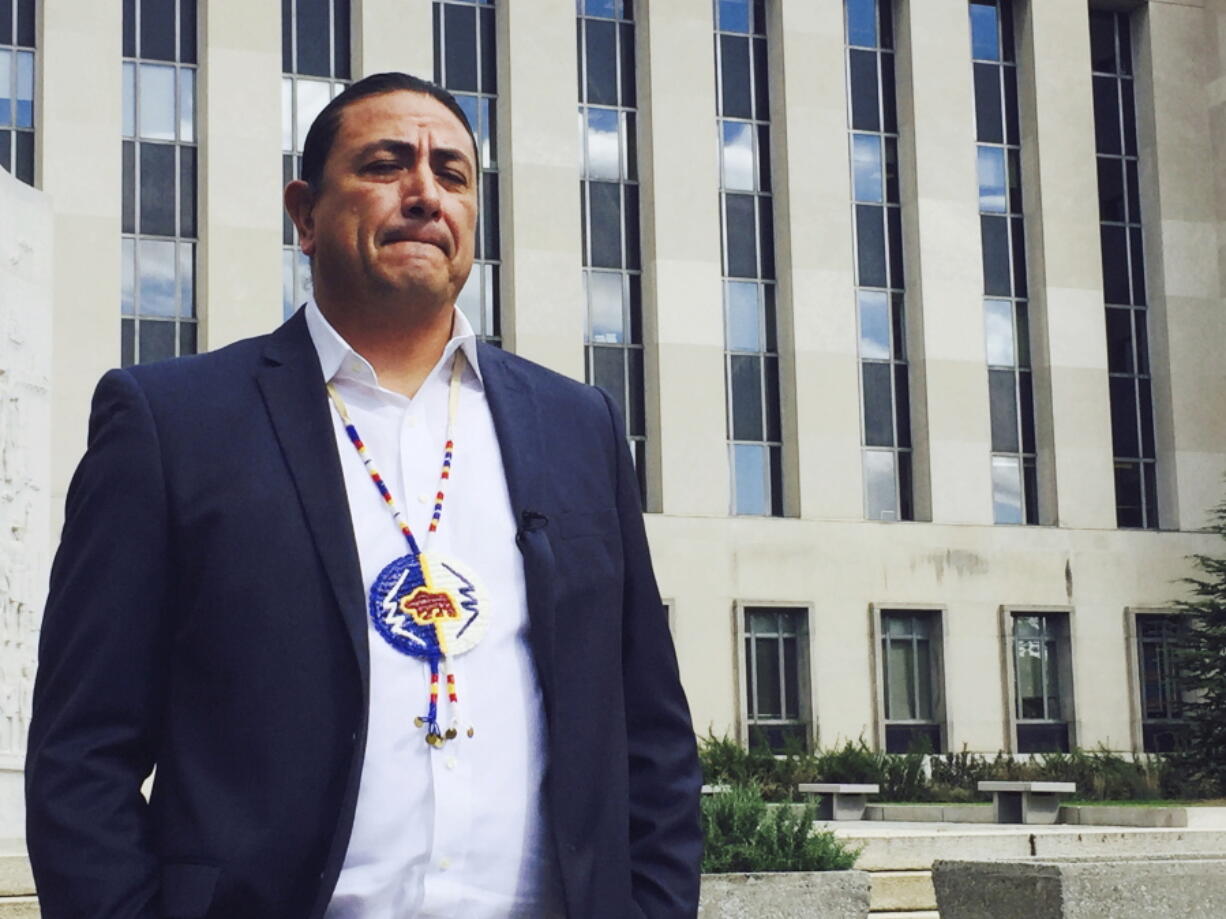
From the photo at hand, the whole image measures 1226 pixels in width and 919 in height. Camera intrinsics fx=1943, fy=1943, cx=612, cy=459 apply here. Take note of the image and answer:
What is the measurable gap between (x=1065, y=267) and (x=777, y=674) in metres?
10.8

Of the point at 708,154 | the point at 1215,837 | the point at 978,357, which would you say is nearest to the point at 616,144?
the point at 708,154

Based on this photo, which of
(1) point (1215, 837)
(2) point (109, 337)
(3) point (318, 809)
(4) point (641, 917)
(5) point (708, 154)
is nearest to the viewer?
(3) point (318, 809)

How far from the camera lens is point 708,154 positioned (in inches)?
1523

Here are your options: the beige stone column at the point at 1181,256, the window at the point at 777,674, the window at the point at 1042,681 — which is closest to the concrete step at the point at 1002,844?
the window at the point at 777,674

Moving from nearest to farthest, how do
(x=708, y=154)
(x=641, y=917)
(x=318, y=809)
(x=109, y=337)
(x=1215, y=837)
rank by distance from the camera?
1. (x=318, y=809)
2. (x=641, y=917)
3. (x=1215, y=837)
4. (x=109, y=337)
5. (x=708, y=154)

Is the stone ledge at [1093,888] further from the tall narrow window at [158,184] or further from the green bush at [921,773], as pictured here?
the tall narrow window at [158,184]

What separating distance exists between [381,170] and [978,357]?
1472 inches

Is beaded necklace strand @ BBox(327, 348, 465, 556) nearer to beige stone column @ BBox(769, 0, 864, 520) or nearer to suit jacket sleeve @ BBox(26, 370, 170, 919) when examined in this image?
suit jacket sleeve @ BBox(26, 370, 170, 919)

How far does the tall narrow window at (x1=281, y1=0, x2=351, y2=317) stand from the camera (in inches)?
1454

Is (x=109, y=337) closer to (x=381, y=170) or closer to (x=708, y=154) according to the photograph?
(x=708, y=154)

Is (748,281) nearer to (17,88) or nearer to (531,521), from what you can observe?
(17,88)

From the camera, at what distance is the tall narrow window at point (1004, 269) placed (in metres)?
40.4

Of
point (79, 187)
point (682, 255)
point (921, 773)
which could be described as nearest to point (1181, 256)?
point (682, 255)

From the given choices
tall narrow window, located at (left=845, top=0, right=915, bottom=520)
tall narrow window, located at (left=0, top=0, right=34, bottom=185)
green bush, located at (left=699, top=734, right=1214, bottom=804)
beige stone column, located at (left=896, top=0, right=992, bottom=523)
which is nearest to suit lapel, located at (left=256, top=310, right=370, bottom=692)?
green bush, located at (left=699, top=734, right=1214, bottom=804)
